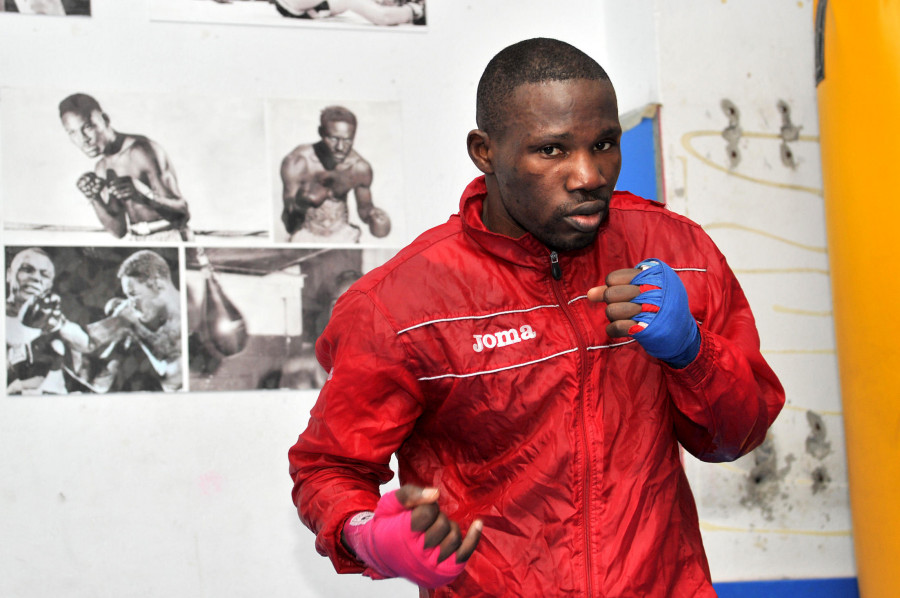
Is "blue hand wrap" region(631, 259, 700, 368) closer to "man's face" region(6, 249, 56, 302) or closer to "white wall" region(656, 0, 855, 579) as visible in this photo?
"white wall" region(656, 0, 855, 579)

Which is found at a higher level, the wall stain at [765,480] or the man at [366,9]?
the man at [366,9]

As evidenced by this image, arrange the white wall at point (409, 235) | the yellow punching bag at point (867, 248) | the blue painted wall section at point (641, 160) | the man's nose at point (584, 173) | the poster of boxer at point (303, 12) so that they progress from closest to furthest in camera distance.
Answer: the man's nose at point (584, 173)
the yellow punching bag at point (867, 248)
the white wall at point (409, 235)
the poster of boxer at point (303, 12)
the blue painted wall section at point (641, 160)

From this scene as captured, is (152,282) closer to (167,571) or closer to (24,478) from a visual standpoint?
(24,478)

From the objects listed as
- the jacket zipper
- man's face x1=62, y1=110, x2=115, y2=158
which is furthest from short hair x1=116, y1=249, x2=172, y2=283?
the jacket zipper

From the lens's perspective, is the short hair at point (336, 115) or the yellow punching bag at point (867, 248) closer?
the yellow punching bag at point (867, 248)

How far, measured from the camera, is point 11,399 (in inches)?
72.6

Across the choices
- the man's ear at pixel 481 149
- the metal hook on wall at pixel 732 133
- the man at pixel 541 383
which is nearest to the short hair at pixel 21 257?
the man at pixel 541 383

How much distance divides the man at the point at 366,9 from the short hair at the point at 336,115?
20 centimetres

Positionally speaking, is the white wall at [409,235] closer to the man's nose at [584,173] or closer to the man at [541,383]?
the man at [541,383]

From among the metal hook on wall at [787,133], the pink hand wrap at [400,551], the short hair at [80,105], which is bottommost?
the pink hand wrap at [400,551]

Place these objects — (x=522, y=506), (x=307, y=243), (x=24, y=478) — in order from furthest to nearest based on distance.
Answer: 1. (x=307, y=243)
2. (x=24, y=478)
3. (x=522, y=506)

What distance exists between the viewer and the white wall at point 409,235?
1.85 m

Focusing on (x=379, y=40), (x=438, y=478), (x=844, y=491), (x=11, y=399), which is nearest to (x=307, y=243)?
(x=379, y=40)

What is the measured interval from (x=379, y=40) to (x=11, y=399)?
3.39 feet
